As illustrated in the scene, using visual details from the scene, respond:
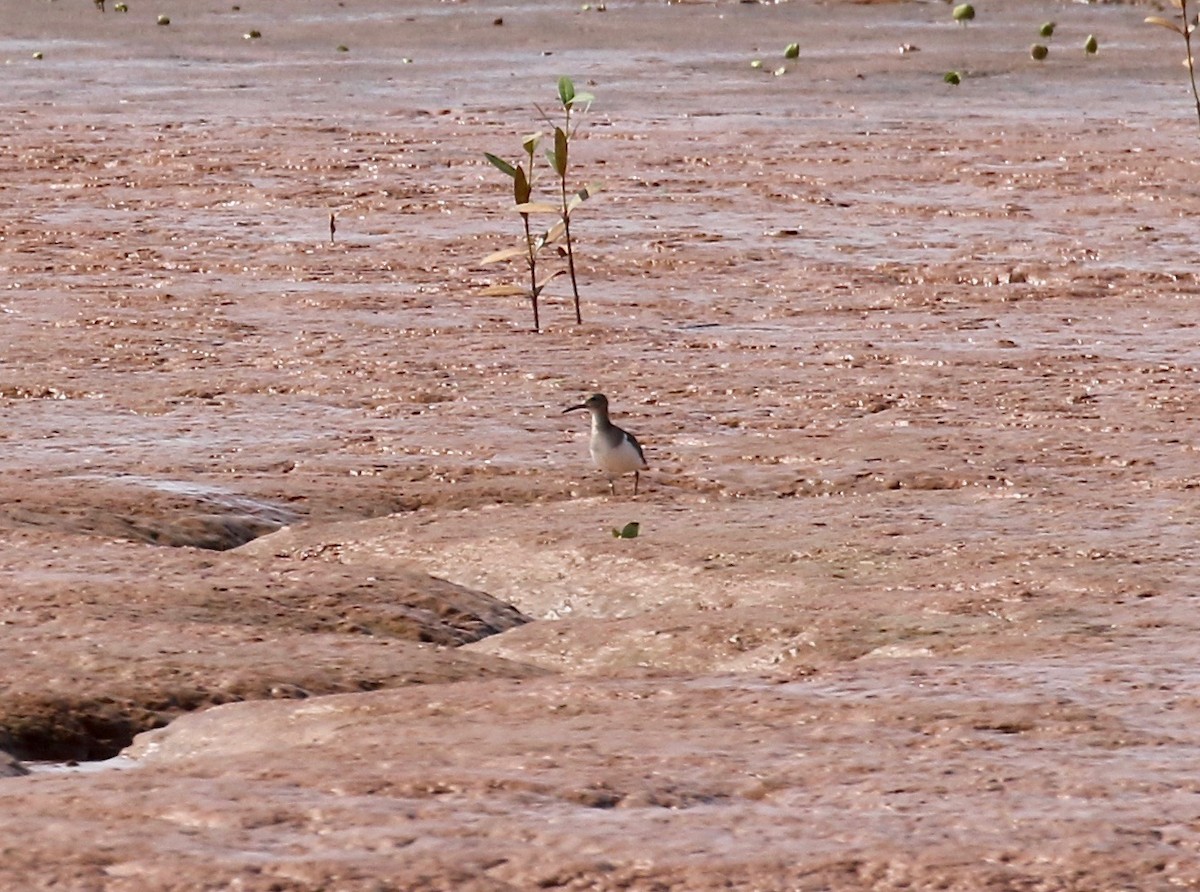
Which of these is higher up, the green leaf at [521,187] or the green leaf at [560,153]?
the green leaf at [560,153]

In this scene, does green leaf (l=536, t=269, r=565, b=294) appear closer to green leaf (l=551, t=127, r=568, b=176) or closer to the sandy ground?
the sandy ground

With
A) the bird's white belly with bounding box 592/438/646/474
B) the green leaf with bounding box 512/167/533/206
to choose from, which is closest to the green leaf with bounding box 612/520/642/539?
the bird's white belly with bounding box 592/438/646/474

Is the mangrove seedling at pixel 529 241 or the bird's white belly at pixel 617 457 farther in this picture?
the mangrove seedling at pixel 529 241

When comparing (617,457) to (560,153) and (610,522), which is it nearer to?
(610,522)

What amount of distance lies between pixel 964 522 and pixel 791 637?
1.17 meters

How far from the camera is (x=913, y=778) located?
4012 mm

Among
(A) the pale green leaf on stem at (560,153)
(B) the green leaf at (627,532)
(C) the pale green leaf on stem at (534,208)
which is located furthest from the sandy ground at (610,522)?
(A) the pale green leaf on stem at (560,153)

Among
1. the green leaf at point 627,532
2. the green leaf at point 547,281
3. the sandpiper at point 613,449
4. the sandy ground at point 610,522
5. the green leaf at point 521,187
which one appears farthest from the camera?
the green leaf at point 521,187

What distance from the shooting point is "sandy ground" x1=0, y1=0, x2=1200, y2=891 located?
377cm

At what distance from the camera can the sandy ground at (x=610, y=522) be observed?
3770 millimetres

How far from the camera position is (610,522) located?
6.27 m

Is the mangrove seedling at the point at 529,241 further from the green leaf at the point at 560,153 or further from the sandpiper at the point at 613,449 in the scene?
the sandpiper at the point at 613,449

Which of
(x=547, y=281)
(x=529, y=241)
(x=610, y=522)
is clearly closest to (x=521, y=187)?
(x=529, y=241)

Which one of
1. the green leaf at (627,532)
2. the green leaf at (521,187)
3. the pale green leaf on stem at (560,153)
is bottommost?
the green leaf at (627,532)
